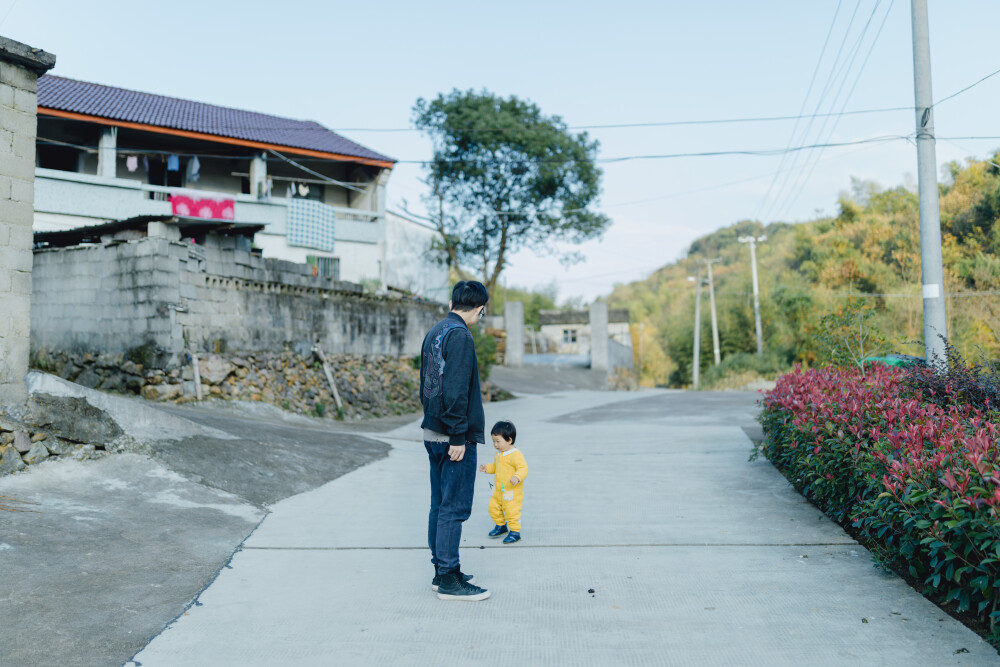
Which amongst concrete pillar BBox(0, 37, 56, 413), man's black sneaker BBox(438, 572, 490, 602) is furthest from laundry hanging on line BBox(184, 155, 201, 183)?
man's black sneaker BBox(438, 572, 490, 602)

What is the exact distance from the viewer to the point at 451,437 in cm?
→ 383

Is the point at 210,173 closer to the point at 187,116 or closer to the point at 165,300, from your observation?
the point at 187,116

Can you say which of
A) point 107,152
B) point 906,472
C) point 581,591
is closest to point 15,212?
point 581,591

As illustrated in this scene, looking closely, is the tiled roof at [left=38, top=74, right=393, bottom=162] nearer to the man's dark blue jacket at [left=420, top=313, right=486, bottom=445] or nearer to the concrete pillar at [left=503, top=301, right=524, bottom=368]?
the concrete pillar at [left=503, top=301, right=524, bottom=368]

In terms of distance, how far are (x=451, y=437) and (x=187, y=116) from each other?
66.5ft

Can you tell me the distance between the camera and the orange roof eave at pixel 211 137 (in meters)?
16.9

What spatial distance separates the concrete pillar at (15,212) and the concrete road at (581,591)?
2381 mm

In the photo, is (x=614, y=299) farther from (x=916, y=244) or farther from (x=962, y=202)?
(x=962, y=202)

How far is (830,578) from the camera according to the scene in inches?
159

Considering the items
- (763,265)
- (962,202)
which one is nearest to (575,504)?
(962,202)

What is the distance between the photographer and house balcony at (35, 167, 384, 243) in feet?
54.4

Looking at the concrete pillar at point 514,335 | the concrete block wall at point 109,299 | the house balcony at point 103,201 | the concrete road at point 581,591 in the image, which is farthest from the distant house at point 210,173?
the concrete road at point 581,591

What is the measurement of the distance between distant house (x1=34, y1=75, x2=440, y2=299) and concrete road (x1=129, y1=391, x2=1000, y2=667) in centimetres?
1204

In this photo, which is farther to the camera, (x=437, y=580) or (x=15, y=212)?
(x=15, y=212)
